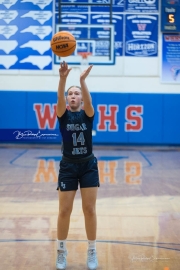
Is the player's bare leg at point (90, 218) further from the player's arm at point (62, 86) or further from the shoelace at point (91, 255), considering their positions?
the player's arm at point (62, 86)

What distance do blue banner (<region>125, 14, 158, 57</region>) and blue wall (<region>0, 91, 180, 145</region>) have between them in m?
1.33

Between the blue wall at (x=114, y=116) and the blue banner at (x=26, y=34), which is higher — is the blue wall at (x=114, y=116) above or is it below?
below

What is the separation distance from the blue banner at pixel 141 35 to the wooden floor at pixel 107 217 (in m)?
4.93

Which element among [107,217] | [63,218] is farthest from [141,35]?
[63,218]

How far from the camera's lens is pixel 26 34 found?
1534cm

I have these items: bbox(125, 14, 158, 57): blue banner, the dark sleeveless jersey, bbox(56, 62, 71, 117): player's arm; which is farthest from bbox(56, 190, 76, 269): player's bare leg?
bbox(125, 14, 158, 57): blue banner

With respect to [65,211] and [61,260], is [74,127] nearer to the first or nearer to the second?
[65,211]

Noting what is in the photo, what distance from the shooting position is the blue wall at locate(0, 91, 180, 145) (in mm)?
15234

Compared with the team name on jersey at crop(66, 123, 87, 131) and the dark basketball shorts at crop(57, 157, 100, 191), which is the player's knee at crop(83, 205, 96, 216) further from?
the team name on jersey at crop(66, 123, 87, 131)

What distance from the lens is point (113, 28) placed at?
570 inches

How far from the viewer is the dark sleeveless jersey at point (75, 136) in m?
4.15

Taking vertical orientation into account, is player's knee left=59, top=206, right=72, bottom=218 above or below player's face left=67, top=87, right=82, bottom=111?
below

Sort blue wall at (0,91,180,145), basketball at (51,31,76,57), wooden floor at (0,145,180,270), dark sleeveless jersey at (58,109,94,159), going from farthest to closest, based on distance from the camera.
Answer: blue wall at (0,91,180,145) → basketball at (51,31,76,57) → wooden floor at (0,145,180,270) → dark sleeveless jersey at (58,109,94,159)

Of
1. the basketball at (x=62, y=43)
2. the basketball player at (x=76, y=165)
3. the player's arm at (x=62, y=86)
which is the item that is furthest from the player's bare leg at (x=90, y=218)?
the basketball at (x=62, y=43)
